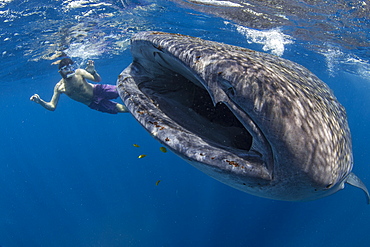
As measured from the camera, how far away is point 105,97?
30.1 ft

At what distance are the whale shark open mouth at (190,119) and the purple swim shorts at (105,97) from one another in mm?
6836

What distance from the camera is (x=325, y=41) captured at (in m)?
12.6

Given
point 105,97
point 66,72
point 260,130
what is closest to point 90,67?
point 66,72

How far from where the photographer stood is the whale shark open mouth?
1396 millimetres

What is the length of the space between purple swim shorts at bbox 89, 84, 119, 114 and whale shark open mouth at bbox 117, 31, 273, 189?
269 inches

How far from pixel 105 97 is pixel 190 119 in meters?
7.72

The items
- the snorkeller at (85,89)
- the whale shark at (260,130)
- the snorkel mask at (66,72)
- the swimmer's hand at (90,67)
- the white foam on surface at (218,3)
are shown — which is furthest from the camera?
the white foam on surface at (218,3)

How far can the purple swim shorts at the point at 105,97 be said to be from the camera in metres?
8.91

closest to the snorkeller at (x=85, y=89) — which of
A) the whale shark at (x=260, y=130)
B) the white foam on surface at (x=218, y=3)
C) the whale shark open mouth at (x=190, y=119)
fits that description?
the white foam on surface at (x=218, y=3)

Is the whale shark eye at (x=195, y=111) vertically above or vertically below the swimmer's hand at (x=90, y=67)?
above

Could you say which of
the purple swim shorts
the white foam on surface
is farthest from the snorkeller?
the white foam on surface

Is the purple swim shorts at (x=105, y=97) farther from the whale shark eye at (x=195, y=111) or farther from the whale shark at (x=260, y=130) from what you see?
the whale shark at (x=260, y=130)

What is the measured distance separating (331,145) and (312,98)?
0.37 m

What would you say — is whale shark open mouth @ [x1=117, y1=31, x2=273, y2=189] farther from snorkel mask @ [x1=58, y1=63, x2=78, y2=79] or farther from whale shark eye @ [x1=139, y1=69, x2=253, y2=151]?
snorkel mask @ [x1=58, y1=63, x2=78, y2=79]
